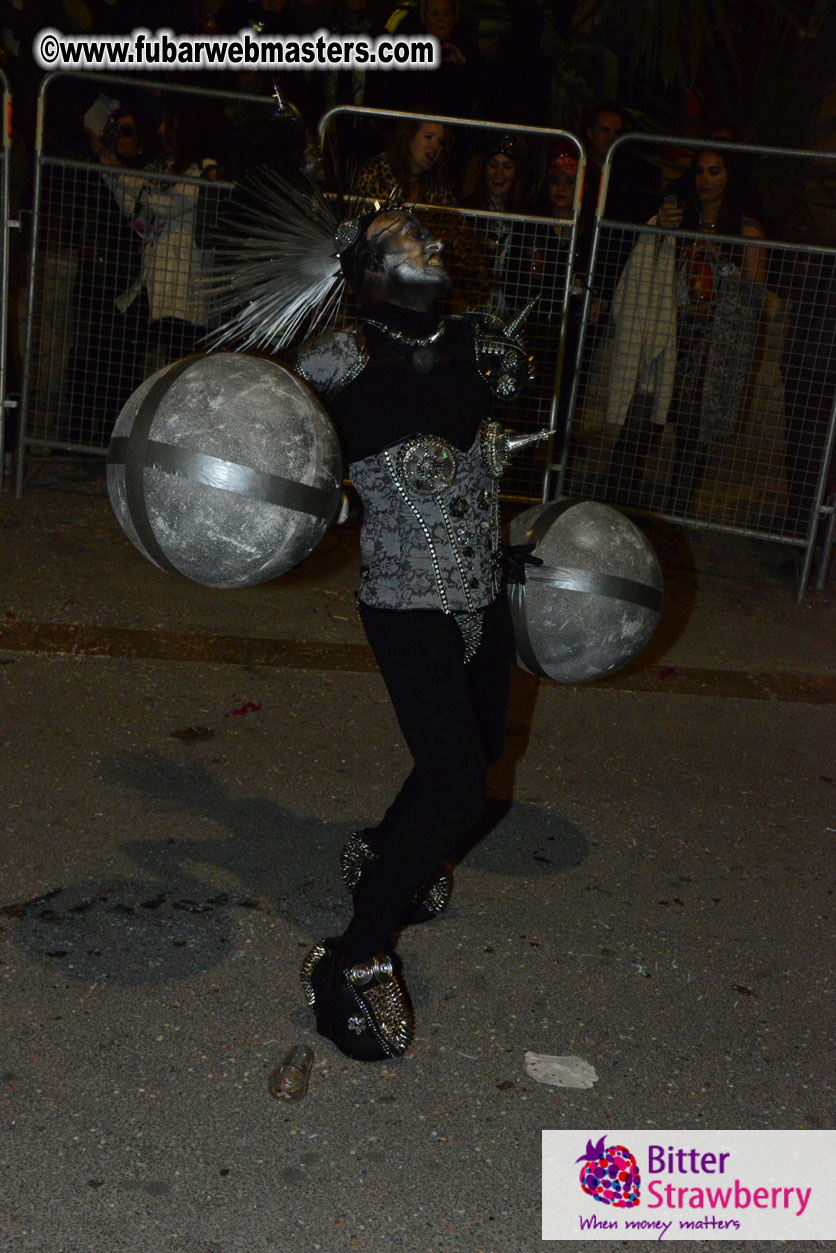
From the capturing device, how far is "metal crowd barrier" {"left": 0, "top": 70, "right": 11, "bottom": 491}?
7098mm

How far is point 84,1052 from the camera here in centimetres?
309

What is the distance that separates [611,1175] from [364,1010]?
70 centimetres

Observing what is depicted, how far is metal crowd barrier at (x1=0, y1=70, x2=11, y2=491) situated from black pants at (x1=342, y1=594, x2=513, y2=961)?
199 inches

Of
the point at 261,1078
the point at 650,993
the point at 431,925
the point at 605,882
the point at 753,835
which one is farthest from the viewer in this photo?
the point at 753,835

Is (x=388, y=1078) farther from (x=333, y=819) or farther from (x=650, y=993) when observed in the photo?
(x=333, y=819)

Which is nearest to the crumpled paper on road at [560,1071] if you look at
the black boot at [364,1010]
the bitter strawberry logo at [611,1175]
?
the bitter strawberry logo at [611,1175]

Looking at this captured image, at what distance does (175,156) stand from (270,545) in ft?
17.4

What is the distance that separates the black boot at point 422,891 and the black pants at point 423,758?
56 centimetres

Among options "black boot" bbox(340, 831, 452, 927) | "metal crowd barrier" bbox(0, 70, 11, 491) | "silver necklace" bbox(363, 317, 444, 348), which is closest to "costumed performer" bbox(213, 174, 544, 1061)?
"silver necklace" bbox(363, 317, 444, 348)

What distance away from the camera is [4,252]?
7.34 meters

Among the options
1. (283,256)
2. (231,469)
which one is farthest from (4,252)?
(231,469)

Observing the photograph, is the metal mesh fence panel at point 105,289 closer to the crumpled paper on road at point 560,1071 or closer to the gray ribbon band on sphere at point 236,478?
the gray ribbon band on sphere at point 236,478

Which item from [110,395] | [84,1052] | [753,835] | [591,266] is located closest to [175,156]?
[110,395]

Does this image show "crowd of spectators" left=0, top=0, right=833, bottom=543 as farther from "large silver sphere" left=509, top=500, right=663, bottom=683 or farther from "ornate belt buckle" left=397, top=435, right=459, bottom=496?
"ornate belt buckle" left=397, top=435, right=459, bottom=496
